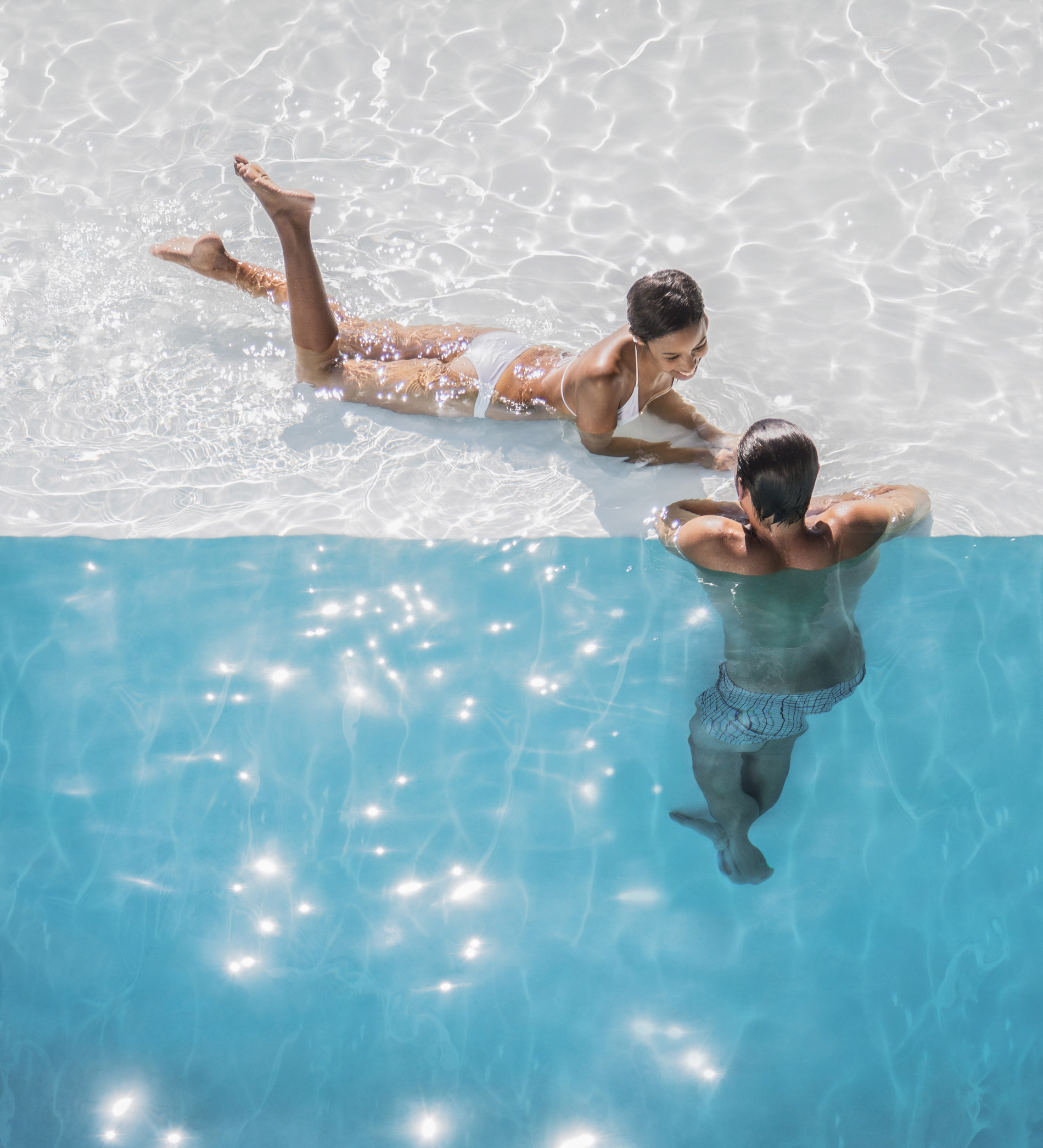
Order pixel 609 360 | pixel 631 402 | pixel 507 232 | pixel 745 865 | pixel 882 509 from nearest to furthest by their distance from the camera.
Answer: pixel 882 509 < pixel 745 865 < pixel 609 360 < pixel 631 402 < pixel 507 232

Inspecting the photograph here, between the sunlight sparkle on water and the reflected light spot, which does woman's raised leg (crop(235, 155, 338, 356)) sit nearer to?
the reflected light spot

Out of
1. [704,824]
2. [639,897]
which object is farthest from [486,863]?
[704,824]

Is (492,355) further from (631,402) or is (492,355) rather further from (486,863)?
(486,863)

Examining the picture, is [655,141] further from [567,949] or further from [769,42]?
[567,949]

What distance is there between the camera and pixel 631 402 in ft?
11.5

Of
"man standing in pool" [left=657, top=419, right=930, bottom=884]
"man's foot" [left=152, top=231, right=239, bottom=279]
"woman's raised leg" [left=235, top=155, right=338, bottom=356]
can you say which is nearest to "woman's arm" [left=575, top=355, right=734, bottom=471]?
"man standing in pool" [left=657, top=419, right=930, bottom=884]

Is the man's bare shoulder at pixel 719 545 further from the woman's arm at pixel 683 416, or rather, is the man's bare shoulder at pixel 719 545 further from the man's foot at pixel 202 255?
the man's foot at pixel 202 255

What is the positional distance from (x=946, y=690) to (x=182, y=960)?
293 cm

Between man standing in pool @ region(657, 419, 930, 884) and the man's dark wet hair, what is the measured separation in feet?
0.14

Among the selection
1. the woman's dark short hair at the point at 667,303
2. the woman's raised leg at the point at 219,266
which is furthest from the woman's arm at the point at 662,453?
the woman's raised leg at the point at 219,266

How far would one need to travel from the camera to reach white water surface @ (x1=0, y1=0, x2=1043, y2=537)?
3.90 metres

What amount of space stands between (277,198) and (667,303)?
162cm

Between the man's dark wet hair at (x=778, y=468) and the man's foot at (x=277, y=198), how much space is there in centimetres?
202

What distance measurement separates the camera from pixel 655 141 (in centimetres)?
476
